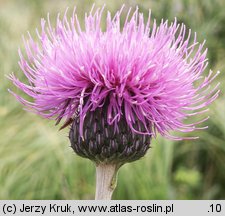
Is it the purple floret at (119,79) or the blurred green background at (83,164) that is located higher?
the blurred green background at (83,164)

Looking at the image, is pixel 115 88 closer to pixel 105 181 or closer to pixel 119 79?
pixel 119 79

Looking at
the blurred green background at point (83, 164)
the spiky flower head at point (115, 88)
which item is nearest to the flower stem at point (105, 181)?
the spiky flower head at point (115, 88)

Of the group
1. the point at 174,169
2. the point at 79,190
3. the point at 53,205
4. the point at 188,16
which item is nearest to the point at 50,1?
the point at 188,16

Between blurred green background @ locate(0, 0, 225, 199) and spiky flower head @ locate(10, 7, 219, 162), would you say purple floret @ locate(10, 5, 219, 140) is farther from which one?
blurred green background @ locate(0, 0, 225, 199)

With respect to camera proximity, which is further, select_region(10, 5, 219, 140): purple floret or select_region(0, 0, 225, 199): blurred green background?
select_region(0, 0, 225, 199): blurred green background

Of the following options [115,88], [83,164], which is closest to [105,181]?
[115,88]

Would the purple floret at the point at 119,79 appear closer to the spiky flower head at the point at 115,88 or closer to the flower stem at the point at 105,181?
the spiky flower head at the point at 115,88

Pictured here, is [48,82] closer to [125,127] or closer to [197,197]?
[125,127]

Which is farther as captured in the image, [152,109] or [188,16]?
[188,16]

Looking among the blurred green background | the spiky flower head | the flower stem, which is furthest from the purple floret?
the blurred green background
